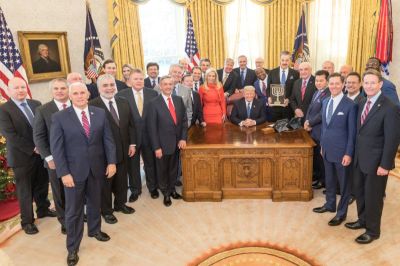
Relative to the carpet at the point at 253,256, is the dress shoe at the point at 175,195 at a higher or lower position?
higher

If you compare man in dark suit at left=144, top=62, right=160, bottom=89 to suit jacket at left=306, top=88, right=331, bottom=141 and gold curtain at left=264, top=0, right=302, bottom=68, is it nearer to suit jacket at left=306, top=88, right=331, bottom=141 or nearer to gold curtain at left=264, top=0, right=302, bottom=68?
suit jacket at left=306, top=88, right=331, bottom=141

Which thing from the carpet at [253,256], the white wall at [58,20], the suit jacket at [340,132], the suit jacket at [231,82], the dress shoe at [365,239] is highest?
the white wall at [58,20]

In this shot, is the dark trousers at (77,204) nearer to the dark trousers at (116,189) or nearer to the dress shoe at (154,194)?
the dark trousers at (116,189)

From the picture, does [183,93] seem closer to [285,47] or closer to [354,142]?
[354,142]

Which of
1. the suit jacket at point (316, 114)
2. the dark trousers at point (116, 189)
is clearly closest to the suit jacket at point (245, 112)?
the suit jacket at point (316, 114)

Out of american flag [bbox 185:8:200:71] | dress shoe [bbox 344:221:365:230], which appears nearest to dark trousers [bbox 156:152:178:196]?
dress shoe [bbox 344:221:365:230]

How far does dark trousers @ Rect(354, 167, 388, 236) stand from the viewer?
12.2 ft

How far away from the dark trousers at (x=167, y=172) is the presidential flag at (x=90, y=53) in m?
3.18

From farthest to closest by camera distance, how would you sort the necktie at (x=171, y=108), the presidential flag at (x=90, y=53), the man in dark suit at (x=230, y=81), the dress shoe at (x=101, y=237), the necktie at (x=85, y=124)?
the presidential flag at (x=90, y=53)
the man in dark suit at (x=230, y=81)
the necktie at (x=171, y=108)
the dress shoe at (x=101, y=237)
the necktie at (x=85, y=124)

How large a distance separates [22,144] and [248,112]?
338cm

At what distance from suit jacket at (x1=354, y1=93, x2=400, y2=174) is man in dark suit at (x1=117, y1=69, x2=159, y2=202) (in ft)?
9.20

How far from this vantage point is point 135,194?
5328mm

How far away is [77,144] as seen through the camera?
11.5ft

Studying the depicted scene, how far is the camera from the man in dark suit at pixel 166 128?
192 inches
